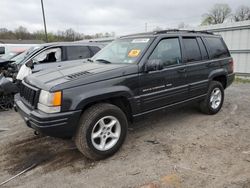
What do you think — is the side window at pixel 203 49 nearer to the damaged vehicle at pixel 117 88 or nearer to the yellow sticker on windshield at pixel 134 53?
the damaged vehicle at pixel 117 88

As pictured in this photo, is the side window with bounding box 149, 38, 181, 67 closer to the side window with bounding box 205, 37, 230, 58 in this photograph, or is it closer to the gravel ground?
the side window with bounding box 205, 37, 230, 58

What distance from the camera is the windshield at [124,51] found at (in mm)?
3762

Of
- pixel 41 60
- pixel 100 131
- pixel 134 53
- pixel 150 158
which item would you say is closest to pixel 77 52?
pixel 41 60

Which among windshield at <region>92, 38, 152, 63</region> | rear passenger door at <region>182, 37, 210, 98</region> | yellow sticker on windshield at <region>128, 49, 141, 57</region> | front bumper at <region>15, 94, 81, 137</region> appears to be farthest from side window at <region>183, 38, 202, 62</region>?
front bumper at <region>15, 94, 81, 137</region>

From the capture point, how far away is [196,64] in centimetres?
447

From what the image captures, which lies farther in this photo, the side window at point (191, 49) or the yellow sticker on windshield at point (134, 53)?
the side window at point (191, 49)

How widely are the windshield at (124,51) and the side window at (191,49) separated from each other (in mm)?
942

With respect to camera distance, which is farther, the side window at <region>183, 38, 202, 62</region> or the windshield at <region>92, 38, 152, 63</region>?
the side window at <region>183, 38, 202, 62</region>

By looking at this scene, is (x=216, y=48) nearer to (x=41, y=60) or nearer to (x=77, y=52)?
(x=77, y=52)

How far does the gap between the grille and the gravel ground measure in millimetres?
862

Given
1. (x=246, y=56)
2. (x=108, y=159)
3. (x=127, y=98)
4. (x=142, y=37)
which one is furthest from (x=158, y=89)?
(x=246, y=56)

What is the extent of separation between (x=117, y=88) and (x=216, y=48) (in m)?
3.03

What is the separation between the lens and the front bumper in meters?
2.83

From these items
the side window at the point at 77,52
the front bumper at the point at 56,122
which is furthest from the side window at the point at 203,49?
the side window at the point at 77,52
